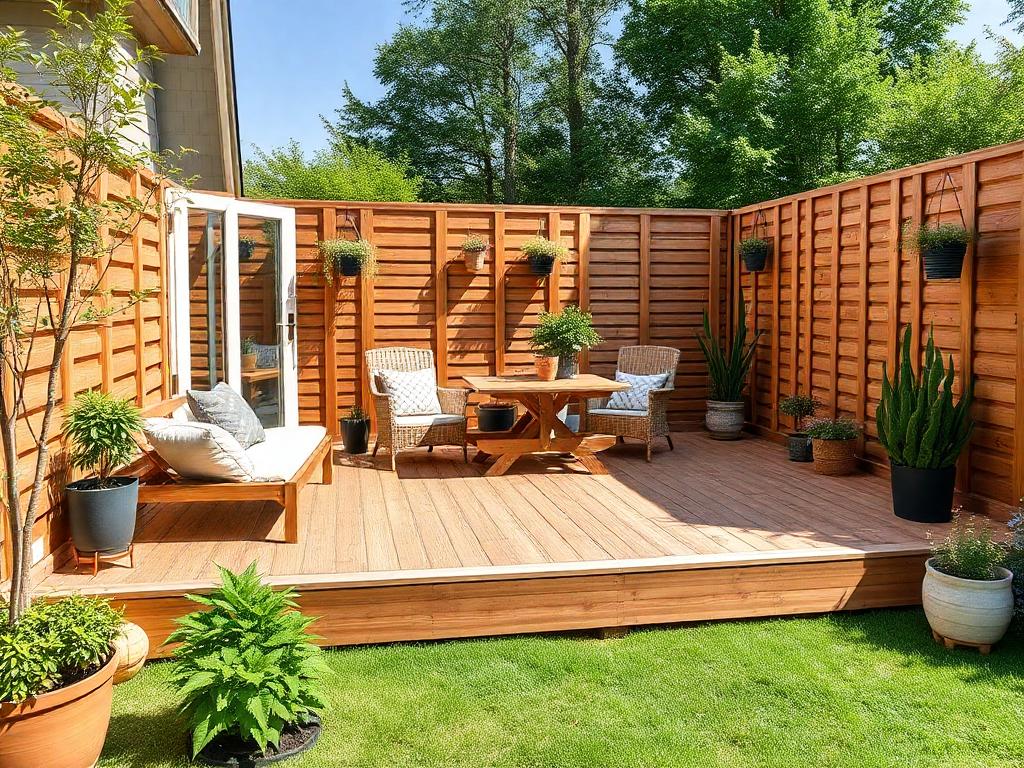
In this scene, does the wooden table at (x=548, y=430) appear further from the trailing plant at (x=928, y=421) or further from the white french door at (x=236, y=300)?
the trailing plant at (x=928, y=421)

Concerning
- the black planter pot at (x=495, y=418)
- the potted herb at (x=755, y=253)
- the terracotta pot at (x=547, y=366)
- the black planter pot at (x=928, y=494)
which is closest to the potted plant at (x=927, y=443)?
the black planter pot at (x=928, y=494)

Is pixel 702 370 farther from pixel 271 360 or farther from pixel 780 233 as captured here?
pixel 271 360

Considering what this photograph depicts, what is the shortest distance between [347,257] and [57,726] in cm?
Result: 546

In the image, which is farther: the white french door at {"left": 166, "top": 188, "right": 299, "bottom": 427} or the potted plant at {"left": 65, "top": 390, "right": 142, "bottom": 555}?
the white french door at {"left": 166, "top": 188, "right": 299, "bottom": 427}

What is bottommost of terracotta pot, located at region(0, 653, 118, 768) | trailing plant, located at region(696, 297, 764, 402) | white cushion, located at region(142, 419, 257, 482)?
terracotta pot, located at region(0, 653, 118, 768)

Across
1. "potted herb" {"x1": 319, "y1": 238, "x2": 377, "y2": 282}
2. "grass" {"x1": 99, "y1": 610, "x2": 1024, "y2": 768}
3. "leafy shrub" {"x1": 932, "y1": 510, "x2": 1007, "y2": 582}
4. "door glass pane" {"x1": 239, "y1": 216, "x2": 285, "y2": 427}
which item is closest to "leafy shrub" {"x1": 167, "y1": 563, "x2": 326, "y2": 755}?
"grass" {"x1": 99, "y1": 610, "x2": 1024, "y2": 768}

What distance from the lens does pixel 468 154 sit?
1845 cm

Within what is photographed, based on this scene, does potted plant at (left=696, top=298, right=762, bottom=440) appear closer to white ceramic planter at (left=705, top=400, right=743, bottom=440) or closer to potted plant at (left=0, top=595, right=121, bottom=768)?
white ceramic planter at (left=705, top=400, right=743, bottom=440)

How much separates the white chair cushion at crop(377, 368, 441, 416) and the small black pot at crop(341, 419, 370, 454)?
48 cm

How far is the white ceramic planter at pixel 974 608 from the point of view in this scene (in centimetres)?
373

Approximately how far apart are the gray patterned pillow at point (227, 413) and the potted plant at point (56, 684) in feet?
6.95

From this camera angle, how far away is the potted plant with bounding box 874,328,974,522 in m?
4.96

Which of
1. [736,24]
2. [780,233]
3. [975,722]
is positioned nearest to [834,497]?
[975,722]

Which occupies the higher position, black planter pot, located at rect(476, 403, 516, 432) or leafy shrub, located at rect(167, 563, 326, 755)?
black planter pot, located at rect(476, 403, 516, 432)
